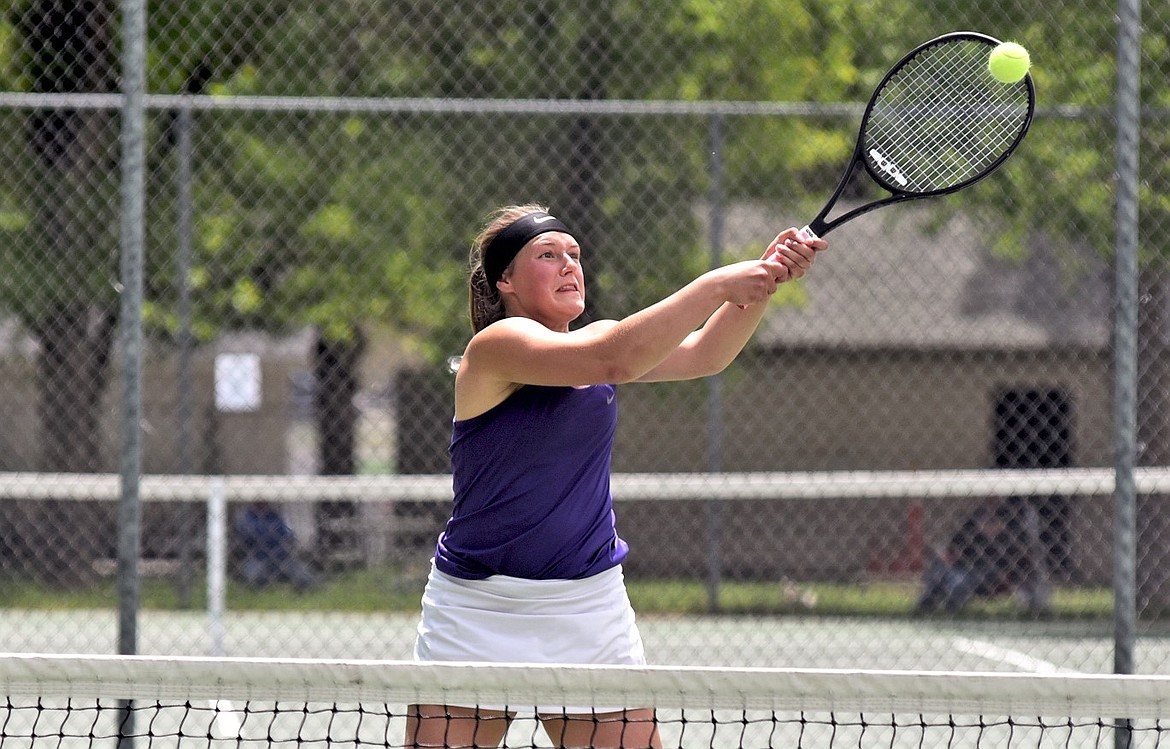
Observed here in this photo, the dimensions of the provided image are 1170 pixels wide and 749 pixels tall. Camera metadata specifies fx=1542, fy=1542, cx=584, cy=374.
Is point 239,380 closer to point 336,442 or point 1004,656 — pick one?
point 336,442

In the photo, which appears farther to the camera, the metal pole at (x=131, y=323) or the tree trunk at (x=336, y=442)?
the tree trunk at (x=336, y=442)

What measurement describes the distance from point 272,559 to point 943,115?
5.43 metres

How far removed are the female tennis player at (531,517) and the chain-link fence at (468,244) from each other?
2753 mm

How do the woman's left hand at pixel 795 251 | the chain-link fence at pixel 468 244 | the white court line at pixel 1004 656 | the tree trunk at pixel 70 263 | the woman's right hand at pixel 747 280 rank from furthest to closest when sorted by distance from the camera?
the tree trunk at pixel 70 263 < the chain-link fence at pixel 468 244 < the white court line at pixel 1004 656 < the woman's left hand at pixel 795 251 < the woman's right hand at pixel 747 280

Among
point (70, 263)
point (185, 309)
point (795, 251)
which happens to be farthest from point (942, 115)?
point (70, 263)

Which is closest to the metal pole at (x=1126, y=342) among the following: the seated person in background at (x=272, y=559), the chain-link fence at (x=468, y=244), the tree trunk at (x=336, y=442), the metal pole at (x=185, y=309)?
the chain-link fence at (x=468, y=244)

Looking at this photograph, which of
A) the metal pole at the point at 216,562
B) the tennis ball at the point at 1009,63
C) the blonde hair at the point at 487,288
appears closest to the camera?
the blonde hair at the point at 487,288

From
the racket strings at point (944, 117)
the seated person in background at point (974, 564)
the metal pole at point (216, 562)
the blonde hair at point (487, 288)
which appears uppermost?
the racket strings at point (944, 117)

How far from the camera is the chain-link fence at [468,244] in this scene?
7805mm

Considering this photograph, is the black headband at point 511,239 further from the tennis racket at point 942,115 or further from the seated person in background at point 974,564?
the seated person in background at point 974,564

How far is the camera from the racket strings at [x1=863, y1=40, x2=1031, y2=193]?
140 inches

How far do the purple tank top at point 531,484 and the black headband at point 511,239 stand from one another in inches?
10.5

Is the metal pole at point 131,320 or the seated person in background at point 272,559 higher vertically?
the metal pole at point 131,320

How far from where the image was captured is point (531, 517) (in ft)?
9.38
